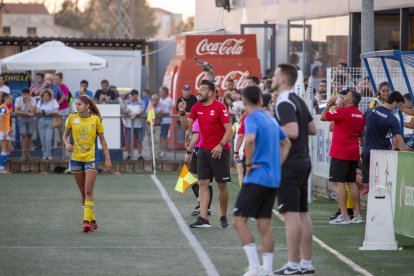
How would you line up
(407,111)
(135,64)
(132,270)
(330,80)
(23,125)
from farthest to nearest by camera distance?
(135,64) < (23,125) < (330,80) < (407,111) < (132,270)

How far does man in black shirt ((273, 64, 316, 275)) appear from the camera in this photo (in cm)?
1037

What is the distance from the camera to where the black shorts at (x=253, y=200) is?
10.2 metres

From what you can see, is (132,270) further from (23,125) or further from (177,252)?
(23,125)

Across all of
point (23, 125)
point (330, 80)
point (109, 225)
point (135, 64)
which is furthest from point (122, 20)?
point (109, 225)

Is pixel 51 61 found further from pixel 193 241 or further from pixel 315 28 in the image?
pixel 193 241

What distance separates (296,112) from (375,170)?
4747 mm

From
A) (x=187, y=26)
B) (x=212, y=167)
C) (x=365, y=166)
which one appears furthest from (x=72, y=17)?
(x=212, y=167)

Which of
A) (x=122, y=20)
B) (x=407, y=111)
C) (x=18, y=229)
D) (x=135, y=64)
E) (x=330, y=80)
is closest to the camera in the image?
(x=18, y=229)

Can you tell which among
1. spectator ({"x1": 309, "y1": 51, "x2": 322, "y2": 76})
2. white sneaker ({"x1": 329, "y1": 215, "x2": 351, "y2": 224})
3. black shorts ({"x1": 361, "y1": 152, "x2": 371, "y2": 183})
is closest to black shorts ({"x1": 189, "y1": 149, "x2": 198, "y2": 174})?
white sneaker ({"x1": 329, "y1": 215, "x2": 351, "y2": 224})

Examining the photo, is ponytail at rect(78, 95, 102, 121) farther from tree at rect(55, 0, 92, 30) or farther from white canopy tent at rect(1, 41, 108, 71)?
tree at rect(55, 0, 92, 30)

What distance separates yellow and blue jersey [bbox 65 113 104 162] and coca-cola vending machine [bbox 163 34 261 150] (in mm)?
17239

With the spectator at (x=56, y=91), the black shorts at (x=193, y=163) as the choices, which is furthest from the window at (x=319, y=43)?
the black shorts at (x=193, y=163)

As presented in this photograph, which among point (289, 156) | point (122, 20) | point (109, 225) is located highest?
point (122, 20)

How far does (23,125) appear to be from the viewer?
26203 millimetres
